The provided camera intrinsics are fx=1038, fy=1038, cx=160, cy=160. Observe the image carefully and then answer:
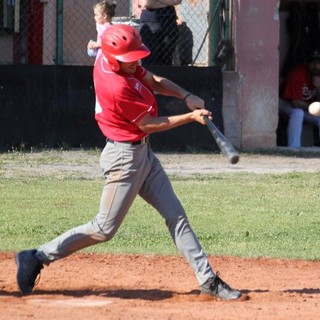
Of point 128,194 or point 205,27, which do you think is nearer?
point 128,194

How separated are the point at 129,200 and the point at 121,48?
3.27ft

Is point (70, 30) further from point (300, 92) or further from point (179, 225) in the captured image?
point (179, 225)

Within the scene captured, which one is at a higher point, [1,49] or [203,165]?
[1,49]

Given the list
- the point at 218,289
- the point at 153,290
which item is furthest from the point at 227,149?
the point at 153,290

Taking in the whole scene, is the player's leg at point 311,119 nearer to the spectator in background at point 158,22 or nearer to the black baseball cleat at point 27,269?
the spectator in background at point 158,22

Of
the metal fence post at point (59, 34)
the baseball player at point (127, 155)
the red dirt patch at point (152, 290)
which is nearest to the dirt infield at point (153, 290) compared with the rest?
the red dirt patch at point (152, 290)

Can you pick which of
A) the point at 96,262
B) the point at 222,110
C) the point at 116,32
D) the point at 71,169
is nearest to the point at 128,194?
the point at 116,32

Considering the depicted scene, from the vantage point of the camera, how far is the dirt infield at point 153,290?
6465 millimetres

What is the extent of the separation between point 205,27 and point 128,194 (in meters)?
9.70

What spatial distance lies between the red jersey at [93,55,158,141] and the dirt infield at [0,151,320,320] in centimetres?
113

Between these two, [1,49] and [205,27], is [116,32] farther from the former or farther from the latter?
[1,49]

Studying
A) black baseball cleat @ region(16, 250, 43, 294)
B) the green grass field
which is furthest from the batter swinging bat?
the green grass field

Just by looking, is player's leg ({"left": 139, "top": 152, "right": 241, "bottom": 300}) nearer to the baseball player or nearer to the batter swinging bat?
the baseball player

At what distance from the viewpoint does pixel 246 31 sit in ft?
51.1
